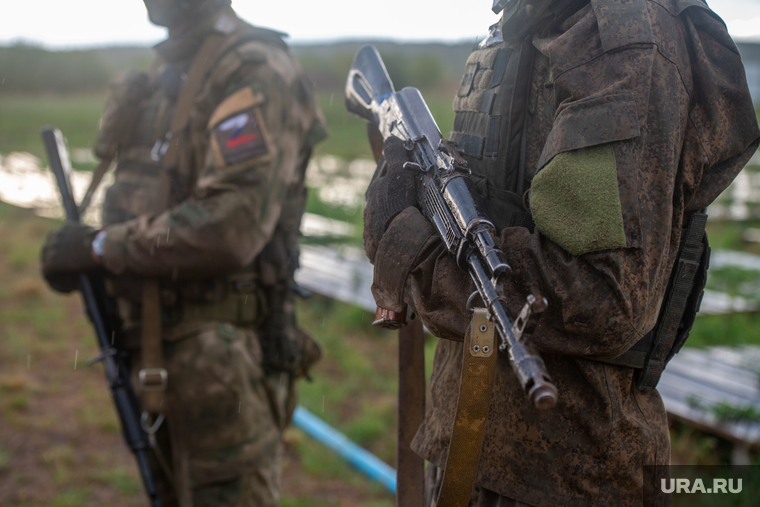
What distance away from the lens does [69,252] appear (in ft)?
8.15

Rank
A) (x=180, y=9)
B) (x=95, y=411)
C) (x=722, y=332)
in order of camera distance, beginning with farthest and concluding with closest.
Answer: (x=722, y=332), (x=95, y=411), (x=180, y=9)

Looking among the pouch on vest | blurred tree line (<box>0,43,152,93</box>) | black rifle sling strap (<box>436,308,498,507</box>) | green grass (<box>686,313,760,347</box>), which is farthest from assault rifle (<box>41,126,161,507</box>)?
blurred tree line (<box>0,43,152,93</box>)

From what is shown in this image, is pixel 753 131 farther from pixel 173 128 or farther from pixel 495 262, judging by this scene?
pixel 173 128

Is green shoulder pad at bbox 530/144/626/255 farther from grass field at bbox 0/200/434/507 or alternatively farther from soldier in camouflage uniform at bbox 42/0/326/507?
grass field at bbox 0/200/434/507

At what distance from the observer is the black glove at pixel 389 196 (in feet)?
4.68

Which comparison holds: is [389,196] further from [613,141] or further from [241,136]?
[241,136]

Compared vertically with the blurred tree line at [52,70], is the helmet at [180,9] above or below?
above

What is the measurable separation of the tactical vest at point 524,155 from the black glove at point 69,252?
1.74 metres

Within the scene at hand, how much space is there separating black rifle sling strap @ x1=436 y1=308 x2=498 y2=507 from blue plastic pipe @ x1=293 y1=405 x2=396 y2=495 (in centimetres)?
216

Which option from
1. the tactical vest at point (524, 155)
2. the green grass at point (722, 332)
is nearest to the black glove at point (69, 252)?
the tactical vest at point (524, 155)

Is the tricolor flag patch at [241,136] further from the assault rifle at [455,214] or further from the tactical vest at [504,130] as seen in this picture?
the tactical vest at [504,130]

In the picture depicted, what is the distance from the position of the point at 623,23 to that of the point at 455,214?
490 millimetres

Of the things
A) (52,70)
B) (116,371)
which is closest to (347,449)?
(116,371)

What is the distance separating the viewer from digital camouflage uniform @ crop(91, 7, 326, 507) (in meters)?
2.28
